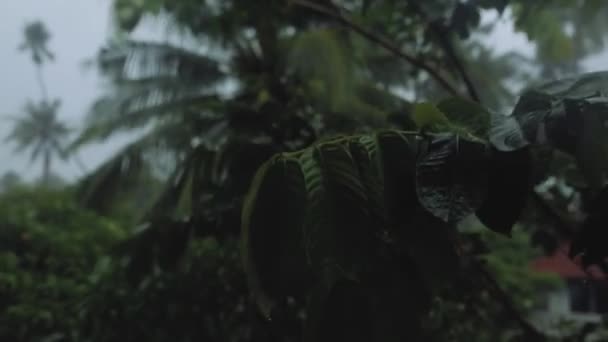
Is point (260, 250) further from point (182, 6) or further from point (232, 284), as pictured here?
point (182, 6)

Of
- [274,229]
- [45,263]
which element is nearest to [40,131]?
[45,263]

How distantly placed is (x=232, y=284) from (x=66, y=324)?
0.62 meters

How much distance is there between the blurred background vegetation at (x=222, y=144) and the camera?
929mm

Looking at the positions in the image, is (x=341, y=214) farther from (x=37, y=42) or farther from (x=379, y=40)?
(x=37, y=42)

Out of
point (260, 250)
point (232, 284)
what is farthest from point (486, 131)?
point (232, 284)

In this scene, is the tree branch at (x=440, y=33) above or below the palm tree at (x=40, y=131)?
above

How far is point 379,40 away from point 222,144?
491 mm

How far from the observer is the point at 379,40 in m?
1.24

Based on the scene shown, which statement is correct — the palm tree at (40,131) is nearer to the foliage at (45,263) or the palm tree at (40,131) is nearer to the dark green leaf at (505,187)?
the foliage at (45,263)

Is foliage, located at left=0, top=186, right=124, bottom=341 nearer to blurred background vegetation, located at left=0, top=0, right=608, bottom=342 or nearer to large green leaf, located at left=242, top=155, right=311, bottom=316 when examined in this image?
blurred background vegetation, located at left=0, top=0, right=608, bottom=342

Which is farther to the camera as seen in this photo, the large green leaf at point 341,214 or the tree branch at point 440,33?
the tree branch at point 440,33

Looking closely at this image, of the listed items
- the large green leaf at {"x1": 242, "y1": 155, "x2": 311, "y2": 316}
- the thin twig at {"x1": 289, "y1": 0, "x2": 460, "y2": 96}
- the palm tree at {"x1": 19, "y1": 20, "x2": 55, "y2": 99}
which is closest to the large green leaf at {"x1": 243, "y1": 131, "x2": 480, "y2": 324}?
the large green leaf at {"x1": 242, "y1": 155, "x2": 311, "y2": 316}

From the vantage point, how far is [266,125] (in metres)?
0.96

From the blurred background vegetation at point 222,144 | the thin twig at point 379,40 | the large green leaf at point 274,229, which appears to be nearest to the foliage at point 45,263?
the blurred background vegetation at point 222,144
